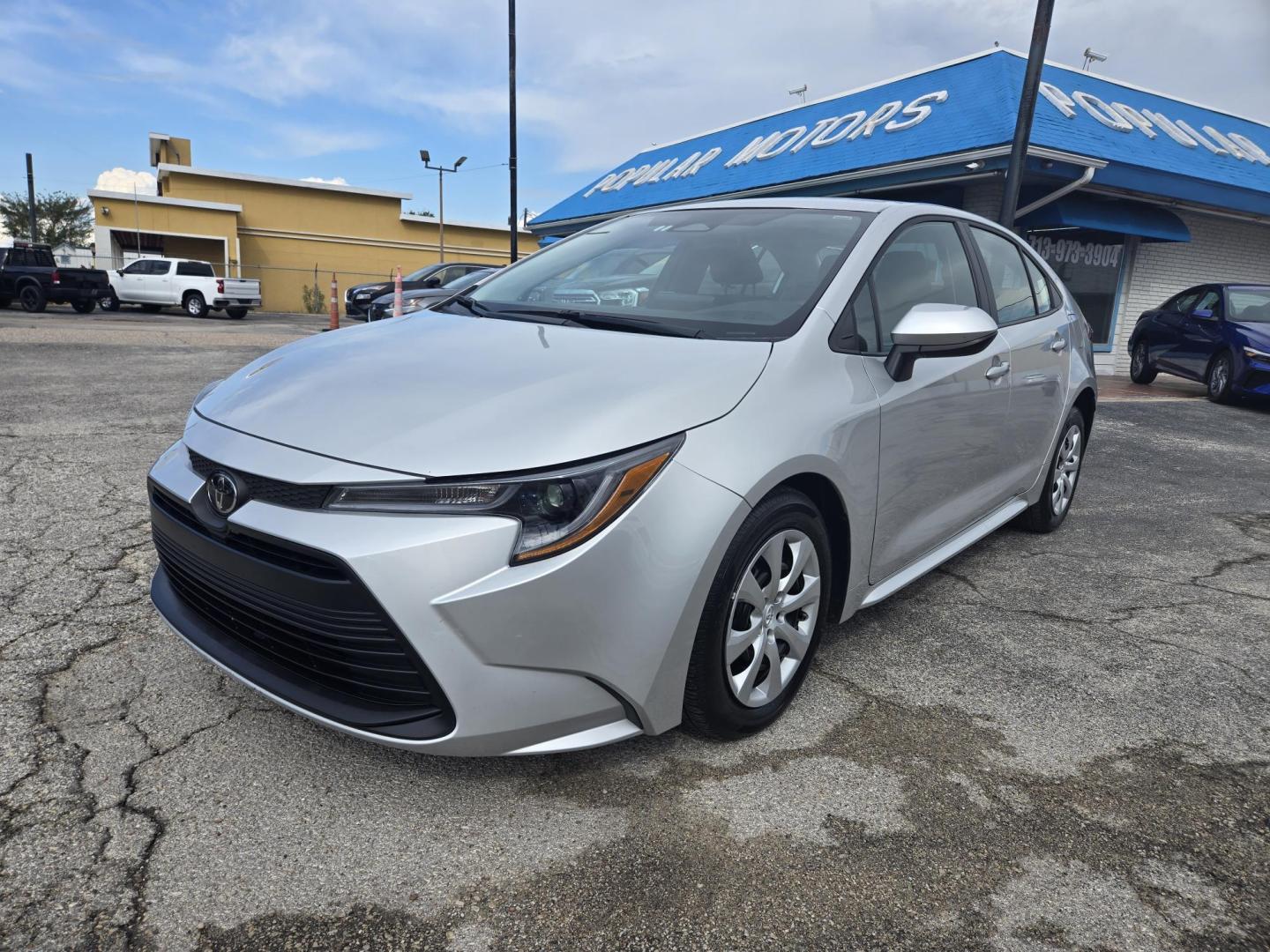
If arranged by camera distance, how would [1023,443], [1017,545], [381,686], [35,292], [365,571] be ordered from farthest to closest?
[35,292] → [1017,545] → [1023,443] → [381,686] → [365,571]

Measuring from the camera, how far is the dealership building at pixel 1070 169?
11828mm

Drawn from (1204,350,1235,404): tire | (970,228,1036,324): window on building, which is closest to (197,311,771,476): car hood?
(970,228,1036,324): window on building

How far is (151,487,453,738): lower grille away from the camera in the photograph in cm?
188

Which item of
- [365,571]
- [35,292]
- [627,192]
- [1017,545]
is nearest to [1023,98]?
[1017,545]

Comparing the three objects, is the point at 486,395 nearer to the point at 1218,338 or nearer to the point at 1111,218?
the point at 1218,338

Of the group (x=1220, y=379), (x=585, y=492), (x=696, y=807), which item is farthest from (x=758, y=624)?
(x=1220, y=379)

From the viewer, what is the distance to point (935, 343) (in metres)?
2.67

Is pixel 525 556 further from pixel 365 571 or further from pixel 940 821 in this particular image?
pixel 940 821

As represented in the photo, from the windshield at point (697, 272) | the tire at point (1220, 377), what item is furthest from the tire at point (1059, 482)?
the tire at point (1220, 377)

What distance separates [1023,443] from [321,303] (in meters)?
31.5

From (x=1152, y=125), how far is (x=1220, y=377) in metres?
5.68

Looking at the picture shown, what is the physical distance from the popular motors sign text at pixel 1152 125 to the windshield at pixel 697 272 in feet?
37.9

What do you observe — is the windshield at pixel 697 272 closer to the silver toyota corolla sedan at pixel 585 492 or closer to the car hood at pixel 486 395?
the silver toyota corolla sedan at pixel 585 492

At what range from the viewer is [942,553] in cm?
337
